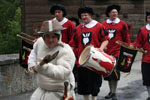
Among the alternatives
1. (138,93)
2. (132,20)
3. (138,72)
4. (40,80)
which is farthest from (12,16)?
(40,80)

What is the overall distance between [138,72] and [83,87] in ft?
18.9

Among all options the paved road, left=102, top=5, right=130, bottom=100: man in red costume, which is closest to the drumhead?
left=102, top=5, right=130, bottom=100: man in red costume

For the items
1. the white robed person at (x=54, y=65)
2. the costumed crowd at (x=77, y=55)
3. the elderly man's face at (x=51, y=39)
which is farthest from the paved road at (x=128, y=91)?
the elderly man's face at (x=51, y=39)

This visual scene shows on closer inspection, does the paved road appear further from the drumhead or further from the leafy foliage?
the leafy foliage

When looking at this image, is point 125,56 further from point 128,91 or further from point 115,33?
point 128,91

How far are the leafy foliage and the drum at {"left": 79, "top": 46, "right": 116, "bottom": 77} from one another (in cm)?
2802

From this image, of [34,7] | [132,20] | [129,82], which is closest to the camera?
[129,82]

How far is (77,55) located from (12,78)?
1926mm

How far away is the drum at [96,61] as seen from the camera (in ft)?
17.3

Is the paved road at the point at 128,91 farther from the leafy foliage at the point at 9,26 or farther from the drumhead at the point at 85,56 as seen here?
the leafy foliage at the point at 9,26

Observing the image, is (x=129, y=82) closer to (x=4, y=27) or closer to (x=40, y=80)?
(x=40, y=80)

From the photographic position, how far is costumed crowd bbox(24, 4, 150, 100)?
13.0 ft

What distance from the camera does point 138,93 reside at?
8.06 metres

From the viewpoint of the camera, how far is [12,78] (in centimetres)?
775
